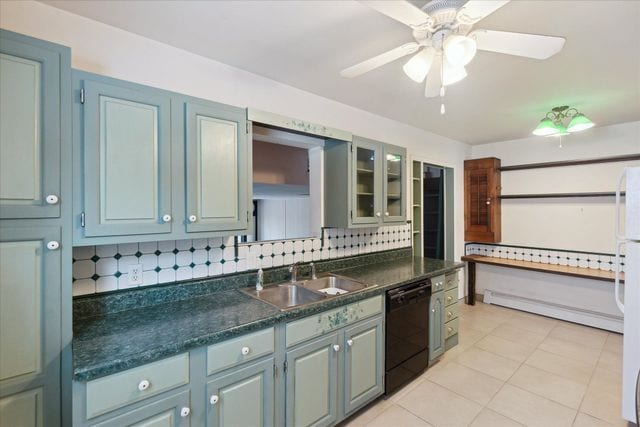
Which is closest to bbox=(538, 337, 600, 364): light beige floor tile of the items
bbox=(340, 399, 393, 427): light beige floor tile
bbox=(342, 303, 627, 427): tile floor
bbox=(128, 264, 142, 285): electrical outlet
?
bbox=(342, 303, 627, 427): tile floor

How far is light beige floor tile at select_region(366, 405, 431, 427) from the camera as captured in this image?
204cm

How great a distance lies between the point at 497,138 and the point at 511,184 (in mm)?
719

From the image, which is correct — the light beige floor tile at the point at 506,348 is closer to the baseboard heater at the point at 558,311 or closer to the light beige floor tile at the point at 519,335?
the light beige floor tile at the point at 519,335

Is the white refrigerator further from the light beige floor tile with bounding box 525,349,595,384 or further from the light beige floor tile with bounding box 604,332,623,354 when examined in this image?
the light beige floor tile with bounding box 604,332,623,354

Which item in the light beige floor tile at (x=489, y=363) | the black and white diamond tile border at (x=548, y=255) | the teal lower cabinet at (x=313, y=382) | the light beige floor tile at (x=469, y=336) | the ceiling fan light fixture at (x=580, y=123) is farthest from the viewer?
the black and white diamond tile border at (x=548, y=255)

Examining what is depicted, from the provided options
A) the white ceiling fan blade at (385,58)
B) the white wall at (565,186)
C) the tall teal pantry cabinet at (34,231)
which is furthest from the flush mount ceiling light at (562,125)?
the tall teal pantry cabinet at (34,231)

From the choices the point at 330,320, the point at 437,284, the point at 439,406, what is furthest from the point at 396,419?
the point at 437,284

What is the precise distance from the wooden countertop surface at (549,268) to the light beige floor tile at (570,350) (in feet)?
2.68

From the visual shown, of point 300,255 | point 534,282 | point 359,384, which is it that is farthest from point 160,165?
point 534,282

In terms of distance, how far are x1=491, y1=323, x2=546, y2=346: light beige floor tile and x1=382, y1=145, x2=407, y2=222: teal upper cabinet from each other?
75.9 inches

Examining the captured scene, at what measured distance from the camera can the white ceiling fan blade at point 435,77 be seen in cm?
158

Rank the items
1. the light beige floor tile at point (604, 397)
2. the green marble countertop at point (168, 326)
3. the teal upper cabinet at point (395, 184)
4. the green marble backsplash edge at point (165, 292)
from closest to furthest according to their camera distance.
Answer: the green marble countertop at point (168, 326) < the green marble backsplash edge at point (165, 292) < the light beige floor tile at point (604, 397) < the teal upper cabinet at point (395, 184)

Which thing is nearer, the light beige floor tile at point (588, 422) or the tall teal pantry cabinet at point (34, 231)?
the tall teal pantry cabinet at point (34, 231)

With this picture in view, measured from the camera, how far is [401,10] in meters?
1.12
